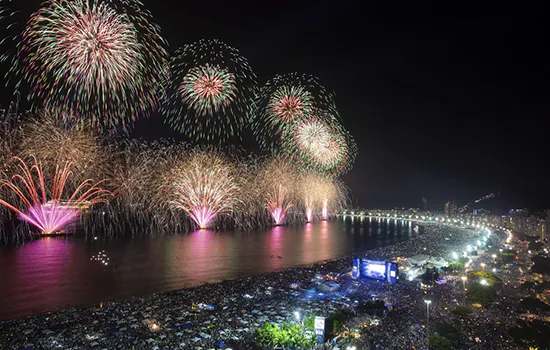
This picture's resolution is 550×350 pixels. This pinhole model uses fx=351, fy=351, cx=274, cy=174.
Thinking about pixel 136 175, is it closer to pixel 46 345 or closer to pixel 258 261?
pixel 258 261

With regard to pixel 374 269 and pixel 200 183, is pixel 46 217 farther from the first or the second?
pixel 374 269

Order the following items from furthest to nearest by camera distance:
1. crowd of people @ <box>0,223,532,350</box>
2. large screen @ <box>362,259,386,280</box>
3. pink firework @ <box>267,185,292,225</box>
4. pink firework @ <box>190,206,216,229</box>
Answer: pink firework @ <box>267,185,292,225</box>
pink firework @ <box>190,206,216,229</box>
large screen @ <box>362,259,386,280</box>
crowd of people @ <box>0,223,532,350</box>

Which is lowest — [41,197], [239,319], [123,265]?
[123,265]

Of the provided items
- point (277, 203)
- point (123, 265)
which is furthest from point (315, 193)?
point (123, 265)

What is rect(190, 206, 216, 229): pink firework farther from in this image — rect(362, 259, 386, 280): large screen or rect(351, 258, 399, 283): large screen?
rect(362, 259, 386, 280): large screen

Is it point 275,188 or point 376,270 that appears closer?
point 376,270

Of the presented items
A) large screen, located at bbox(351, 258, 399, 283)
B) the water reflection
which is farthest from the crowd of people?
the water reflection
